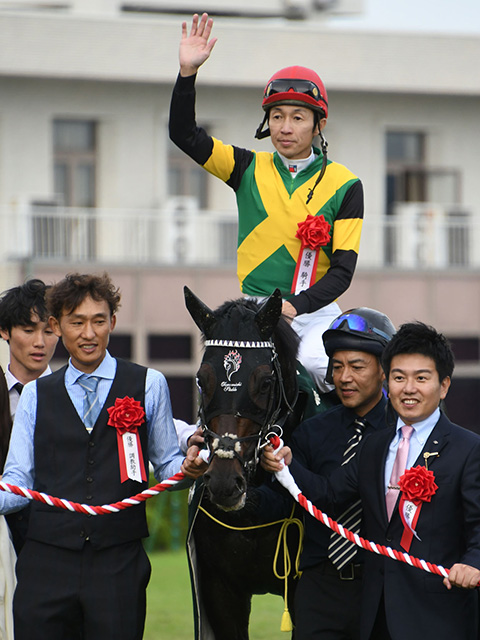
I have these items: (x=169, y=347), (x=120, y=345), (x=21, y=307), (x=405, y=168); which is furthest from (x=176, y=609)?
(x=405, y=168)

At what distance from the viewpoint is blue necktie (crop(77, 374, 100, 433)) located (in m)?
4.06

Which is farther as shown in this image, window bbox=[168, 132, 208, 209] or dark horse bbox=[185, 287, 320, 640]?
window bbox=[168, 132, 208, 209]

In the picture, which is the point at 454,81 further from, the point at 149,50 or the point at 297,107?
the point at 297,107

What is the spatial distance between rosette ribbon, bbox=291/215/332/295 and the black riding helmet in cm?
24

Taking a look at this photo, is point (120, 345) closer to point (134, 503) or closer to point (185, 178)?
point (185, 178)

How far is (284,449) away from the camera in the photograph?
12.8ft

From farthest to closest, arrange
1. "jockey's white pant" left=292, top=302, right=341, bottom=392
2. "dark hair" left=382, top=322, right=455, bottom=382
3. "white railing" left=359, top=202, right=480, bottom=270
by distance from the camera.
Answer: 1. "white railing" left=359, top=202, right=480, bottom=270
2. "jockey's white pant" left=292, top=302, right=341, bottom=392
3. "dark hair" left=382, top=322, right=455, bottom=382

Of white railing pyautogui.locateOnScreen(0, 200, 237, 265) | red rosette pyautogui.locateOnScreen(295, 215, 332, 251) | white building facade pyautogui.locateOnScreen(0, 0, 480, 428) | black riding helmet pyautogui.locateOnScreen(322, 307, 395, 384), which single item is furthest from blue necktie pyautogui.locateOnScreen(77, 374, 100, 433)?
white railing pyautogui.locateOnScreen(0, 200, 237, 265)

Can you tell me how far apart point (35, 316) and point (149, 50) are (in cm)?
1257

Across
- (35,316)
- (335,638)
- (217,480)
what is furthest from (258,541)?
(35,316)

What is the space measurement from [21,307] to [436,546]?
2.07 m

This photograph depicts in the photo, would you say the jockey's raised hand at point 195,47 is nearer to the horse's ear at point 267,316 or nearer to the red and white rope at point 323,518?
the horse's ear at point 267,316

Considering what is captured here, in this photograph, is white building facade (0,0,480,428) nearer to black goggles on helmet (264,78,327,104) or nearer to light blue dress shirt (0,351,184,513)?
black goggles on helmet (264,78,327,104)

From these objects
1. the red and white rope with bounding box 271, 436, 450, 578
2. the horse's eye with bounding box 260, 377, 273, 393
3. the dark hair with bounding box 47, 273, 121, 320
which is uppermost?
the dark hair with bounding box 47, 273, 121, 320
